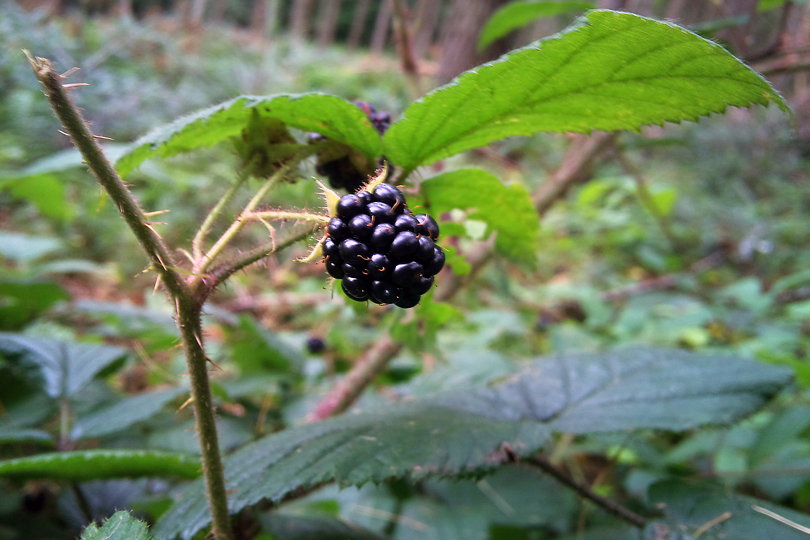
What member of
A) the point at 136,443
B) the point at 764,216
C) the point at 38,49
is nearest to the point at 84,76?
the point at 38,49

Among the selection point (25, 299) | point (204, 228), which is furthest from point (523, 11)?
point (25, 299)

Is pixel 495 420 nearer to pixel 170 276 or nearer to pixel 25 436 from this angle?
pixel 170 276

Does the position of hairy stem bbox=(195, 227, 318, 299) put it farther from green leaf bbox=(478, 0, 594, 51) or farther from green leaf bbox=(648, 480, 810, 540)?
green leaf bbox=(478, 0, 594, 51)

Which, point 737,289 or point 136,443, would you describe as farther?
point 737,289

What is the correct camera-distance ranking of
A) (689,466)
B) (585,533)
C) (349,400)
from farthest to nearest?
(689,466) → (349,400) → (585,533)

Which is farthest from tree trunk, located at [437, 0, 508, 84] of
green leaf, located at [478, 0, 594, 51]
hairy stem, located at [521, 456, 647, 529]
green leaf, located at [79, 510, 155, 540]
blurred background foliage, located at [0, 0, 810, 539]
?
green leaf, located at [79, 510, 155, 540]

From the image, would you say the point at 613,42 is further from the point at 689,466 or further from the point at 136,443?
the point at 689,466
